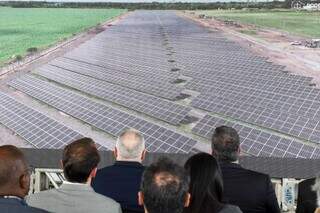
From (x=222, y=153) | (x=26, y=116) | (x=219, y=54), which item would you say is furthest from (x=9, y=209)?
(x=219, y=54)

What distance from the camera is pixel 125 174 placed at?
12.5 feet

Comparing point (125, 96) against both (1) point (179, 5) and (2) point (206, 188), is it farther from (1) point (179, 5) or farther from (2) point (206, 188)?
(1) point (179, 5)

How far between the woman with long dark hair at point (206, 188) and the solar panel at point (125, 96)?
1353cm

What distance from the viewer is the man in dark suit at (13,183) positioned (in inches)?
105

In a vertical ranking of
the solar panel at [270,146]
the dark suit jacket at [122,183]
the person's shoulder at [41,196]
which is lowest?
the solar panel at [270,146]

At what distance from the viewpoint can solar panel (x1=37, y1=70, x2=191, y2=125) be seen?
17.4m

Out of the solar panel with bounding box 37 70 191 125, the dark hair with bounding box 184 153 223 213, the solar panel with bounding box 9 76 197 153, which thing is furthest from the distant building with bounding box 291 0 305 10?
the dark hair with bounding box 184 153 223 213

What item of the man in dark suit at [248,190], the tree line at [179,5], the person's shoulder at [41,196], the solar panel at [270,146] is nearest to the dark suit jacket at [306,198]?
the man in dark suit at [248,190]

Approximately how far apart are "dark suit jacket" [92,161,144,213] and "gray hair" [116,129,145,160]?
0.07m

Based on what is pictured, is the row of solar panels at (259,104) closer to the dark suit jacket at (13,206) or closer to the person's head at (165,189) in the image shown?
the person's head at (165,189)

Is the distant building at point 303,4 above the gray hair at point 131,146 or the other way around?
the other way around

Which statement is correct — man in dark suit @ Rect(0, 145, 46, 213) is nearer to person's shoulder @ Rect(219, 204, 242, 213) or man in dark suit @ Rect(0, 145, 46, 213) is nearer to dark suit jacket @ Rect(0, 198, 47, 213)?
dark suit jacket @ Rect(0, 198, 47, 213)

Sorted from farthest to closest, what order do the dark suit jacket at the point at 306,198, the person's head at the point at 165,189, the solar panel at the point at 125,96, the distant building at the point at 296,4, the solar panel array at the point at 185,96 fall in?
1. the distant building at the point at 296,4
2. the solar panel at the point at 125,96
3. the solar panel array at the point at 185,96
4. the dark suit jacket at the point at 306,198
5. the person's head at the point at 165,189

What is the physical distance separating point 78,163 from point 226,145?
1170mm
